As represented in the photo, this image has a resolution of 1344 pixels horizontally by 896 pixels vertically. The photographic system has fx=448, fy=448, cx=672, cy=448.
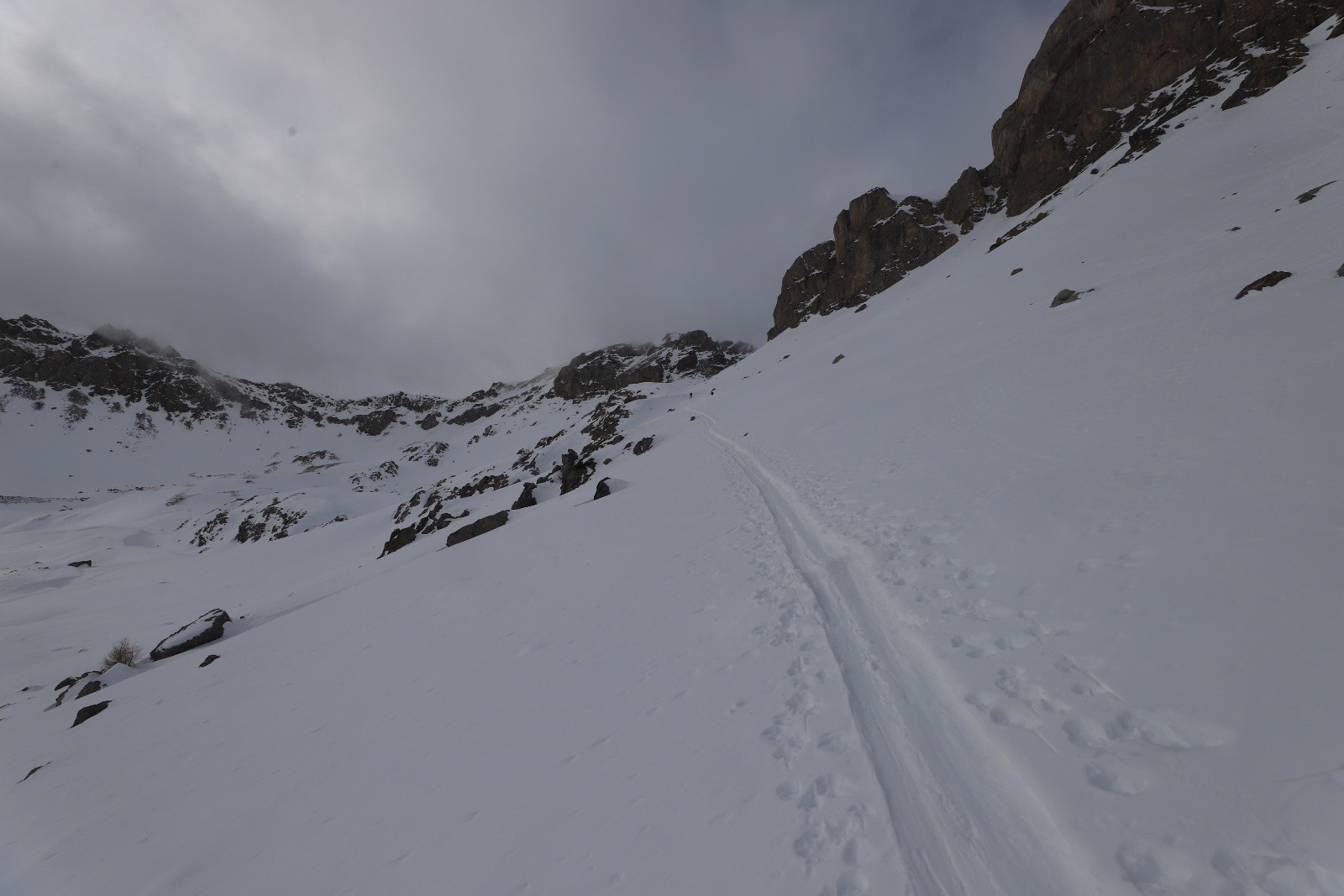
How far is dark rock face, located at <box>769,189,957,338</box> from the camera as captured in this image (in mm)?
71938

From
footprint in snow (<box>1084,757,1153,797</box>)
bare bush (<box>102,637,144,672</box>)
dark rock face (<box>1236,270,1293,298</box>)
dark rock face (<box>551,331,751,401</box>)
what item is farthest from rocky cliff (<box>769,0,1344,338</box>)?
bare bush (<box>102,637,144,672</box>)

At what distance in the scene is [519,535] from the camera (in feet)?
57.2

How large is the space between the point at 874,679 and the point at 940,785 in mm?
1255

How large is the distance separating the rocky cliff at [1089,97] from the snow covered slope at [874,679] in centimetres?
3961

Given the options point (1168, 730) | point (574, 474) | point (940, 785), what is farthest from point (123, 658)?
point (1168, 730)

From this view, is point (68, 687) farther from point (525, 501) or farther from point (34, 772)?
point (525, 501)

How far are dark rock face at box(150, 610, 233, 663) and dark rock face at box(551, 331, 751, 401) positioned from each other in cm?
9873

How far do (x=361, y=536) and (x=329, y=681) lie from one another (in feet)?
117

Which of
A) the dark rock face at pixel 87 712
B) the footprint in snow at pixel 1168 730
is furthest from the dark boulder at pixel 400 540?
the footprint in snow at pixel 1168 730

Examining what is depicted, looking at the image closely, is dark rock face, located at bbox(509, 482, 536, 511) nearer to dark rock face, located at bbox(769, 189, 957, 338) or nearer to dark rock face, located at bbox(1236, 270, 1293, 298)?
dark rock face, located at bbox(1236, 270, 1293, 298)

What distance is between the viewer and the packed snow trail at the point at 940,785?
288 centimetres

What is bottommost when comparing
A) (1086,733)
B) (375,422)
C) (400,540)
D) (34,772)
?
(1086,733)

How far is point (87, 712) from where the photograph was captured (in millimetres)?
10500

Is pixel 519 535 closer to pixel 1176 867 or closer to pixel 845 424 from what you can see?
pixel 845 424
